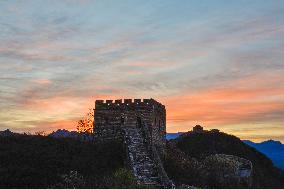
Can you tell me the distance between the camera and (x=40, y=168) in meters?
37.4

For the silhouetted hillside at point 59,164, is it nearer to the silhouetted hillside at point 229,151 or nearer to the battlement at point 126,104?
the battlement at point 126,104

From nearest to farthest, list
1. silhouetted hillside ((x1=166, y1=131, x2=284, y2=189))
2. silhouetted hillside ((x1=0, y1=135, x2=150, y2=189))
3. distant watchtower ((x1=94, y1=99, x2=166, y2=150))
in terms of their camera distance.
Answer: silhouetted hillside ((x1=0, y1=135, x2=150, y2=189)) < distant watchtower ((x1=94, y1=99, x2=166, y2=150)) < silhouetted hillside ((x1=166, y1=131, x2=284, y2=189))

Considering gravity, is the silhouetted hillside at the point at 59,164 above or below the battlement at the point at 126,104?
below

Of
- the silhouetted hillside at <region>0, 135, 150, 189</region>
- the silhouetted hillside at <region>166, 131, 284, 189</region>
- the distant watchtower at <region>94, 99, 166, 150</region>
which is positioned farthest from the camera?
the silhouetted hillside at <region>166, 131, 284, 189</region>

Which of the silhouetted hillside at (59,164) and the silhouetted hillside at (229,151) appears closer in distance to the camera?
the silhouetted hillside at (59,164)

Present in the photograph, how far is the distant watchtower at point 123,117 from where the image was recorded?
48.6 meters

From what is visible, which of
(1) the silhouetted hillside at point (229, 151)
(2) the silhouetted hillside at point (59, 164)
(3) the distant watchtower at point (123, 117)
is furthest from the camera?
(1) the silhouetted hillside at point (229, 151)

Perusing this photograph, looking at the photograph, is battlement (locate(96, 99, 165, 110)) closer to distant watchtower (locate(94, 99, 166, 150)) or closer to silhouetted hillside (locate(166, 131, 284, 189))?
distant watchtower (locate(94, 99, 166, 150))

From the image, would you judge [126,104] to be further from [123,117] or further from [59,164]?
[59,164]

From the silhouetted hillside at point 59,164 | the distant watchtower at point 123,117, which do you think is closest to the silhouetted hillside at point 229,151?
the distant watchtower at point 123,117

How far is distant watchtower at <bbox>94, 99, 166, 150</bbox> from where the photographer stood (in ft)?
159

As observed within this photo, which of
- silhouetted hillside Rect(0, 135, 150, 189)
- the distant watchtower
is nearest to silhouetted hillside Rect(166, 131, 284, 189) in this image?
the distant watchtower

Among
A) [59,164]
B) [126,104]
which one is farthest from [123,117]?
[59,164]

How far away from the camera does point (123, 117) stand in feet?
160
